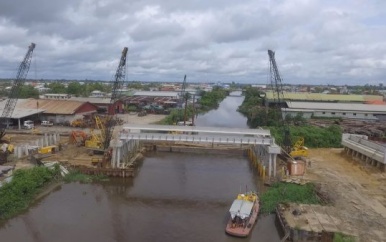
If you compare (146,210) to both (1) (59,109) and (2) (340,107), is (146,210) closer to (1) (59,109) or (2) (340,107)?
(1) (59,109)

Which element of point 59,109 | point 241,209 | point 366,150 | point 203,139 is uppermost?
point 59,109

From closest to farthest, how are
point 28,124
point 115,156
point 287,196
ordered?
point 287,196
point 115,156
point 28,124

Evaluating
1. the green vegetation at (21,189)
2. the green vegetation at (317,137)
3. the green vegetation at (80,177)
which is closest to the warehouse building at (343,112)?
the green vegetation at (317,137)

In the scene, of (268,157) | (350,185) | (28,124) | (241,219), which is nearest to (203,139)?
(268,157)

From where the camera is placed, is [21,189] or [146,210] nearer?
[146,210]

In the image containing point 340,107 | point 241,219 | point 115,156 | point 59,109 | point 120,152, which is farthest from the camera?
point 340,107

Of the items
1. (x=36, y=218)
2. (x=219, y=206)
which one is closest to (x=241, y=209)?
(x=219, y=206)

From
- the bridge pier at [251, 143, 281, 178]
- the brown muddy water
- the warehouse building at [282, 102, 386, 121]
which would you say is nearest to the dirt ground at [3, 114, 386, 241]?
the bridge pier at [251, 143, 281, 178]

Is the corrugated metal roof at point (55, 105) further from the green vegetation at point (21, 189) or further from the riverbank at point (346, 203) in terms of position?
the riverbank at point (346, 203)
